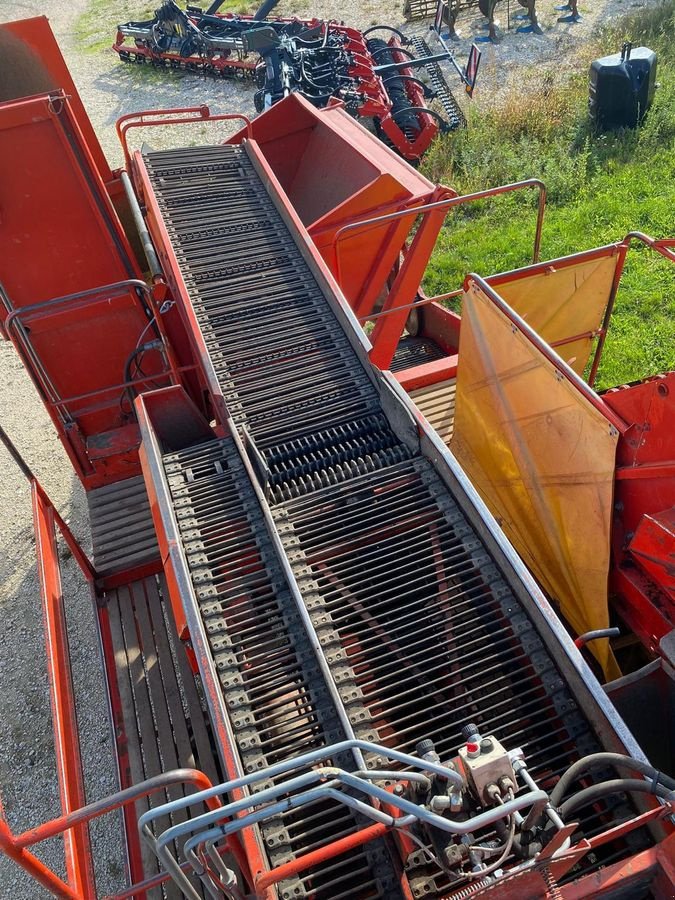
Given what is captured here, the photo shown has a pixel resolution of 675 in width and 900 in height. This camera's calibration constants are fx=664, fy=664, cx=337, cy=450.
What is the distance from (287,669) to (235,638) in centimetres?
35

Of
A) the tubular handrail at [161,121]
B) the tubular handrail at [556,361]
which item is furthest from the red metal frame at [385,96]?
the tubular handrail at [556,361]

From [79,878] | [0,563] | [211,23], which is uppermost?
[211,23]

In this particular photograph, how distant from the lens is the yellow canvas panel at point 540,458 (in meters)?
4.47

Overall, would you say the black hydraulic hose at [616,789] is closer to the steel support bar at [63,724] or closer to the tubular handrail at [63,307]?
the steel support bar at [63,724]

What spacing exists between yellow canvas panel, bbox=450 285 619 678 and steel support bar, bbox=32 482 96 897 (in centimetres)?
347

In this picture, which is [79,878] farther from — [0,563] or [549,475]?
[0,563]

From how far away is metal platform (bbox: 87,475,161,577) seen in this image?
6023 millimetres

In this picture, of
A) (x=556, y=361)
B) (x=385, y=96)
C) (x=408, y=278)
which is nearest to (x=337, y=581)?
(x=556, y=361)

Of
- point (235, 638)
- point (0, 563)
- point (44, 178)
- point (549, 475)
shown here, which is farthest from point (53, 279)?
point (549, 475)

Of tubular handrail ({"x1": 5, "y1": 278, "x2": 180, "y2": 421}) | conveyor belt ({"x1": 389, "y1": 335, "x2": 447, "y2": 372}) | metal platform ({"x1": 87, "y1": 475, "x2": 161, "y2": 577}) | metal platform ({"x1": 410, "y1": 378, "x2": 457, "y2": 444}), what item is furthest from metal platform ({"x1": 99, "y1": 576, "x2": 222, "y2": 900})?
conveyor belt ({"x1": 389, "y1": 335, "x2": 447, "y2": 372})

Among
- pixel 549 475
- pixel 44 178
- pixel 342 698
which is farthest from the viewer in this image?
pixel 44 178

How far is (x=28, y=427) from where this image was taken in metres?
9.41

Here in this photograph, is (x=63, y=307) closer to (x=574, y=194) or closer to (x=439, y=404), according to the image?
(x=439, y=404)

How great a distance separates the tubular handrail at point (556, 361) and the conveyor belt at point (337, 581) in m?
1.13
